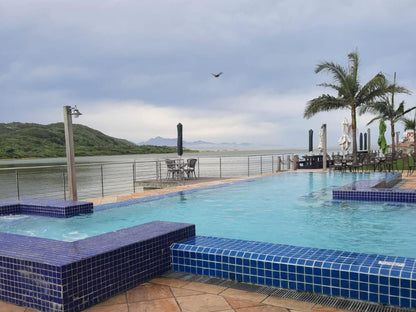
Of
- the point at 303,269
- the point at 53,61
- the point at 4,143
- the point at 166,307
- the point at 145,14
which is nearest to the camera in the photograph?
the point at 166,307

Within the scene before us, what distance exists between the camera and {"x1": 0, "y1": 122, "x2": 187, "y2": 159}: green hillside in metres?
51.8

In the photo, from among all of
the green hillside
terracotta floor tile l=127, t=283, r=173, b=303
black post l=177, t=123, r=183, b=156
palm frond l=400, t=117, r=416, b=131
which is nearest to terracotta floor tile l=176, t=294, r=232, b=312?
terracotta floor tile l=127, t=283, r=173, b=303

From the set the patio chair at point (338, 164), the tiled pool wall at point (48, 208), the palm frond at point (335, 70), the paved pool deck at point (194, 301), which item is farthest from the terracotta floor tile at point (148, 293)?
the palm frond at point (335, 70)

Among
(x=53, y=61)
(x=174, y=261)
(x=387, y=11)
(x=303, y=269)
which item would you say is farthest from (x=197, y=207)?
(x=53, y=61)

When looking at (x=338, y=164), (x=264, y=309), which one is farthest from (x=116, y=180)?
(x=264, y=309)

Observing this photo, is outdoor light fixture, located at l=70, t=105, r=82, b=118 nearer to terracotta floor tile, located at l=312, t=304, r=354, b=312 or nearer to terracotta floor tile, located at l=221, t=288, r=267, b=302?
terracotta floor tile, located at l=221, t=288, r=267, b=302

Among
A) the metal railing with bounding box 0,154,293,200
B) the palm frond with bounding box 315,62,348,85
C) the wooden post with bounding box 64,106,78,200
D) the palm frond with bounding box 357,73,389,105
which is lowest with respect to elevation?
the metal railing with bounding box 0,154,293,200

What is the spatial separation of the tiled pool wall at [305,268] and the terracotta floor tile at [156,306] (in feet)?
1.85

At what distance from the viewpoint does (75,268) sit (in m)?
2.18

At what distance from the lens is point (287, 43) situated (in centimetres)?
1186

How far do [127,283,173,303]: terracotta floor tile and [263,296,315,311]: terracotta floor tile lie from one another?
0.65 meters

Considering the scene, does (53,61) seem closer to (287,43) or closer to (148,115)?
(148,115)

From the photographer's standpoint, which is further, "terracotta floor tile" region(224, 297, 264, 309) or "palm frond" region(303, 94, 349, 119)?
"palm frond" region(303, 94, 349, 119)

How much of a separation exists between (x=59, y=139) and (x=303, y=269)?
2523 inches
